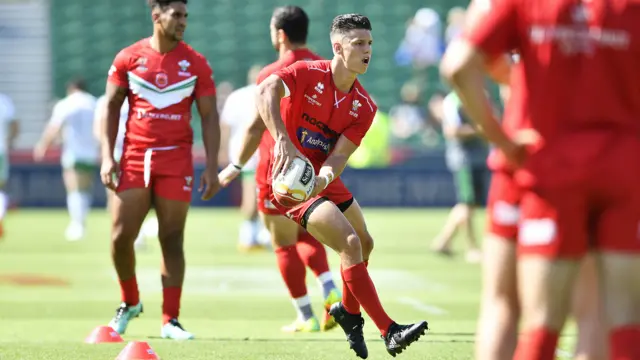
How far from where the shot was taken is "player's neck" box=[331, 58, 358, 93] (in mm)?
Answer: 7957

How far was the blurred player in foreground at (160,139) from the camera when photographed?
8922 mm

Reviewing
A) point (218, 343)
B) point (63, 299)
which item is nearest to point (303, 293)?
point (218, 343)

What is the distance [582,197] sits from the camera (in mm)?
4508

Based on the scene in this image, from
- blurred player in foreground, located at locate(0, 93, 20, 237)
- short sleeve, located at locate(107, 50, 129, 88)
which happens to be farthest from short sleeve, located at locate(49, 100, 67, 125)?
short sleeve, located at locate(107, 50, 129, 88)

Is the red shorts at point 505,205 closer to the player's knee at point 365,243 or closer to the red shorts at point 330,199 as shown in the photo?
the red shorts at point 330,199

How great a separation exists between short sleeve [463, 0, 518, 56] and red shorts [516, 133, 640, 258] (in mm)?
443

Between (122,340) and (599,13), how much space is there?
5181mm

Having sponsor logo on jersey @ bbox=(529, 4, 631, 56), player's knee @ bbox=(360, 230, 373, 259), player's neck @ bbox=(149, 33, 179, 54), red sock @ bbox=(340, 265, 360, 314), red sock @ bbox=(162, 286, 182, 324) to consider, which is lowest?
red sock @ bbox=(162, 286, 182, 324)

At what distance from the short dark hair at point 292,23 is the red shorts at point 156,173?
4.74ft

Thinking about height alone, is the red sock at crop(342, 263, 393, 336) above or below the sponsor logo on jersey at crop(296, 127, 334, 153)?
below

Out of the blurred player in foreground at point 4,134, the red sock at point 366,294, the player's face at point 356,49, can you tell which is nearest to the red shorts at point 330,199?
the red sock at point 366,294

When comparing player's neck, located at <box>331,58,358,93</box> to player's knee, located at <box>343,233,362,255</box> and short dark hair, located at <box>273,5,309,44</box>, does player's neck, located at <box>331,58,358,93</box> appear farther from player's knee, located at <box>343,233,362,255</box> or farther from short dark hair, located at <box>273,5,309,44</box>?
short dark hair, located at <box>273,5,309,44</box>

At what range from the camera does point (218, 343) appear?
8.70m

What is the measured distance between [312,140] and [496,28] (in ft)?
11.7
